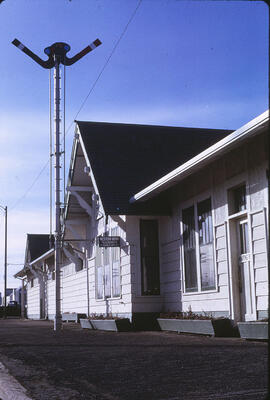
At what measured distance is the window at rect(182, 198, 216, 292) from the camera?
14.5m

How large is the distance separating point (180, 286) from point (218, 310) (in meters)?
2.65

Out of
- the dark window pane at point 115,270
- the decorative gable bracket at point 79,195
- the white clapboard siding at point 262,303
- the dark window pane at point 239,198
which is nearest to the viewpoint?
the white clapboard siding at point 262,303

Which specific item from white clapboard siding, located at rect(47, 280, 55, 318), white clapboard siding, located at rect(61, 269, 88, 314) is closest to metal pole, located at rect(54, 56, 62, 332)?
white clapboard siding, located at rect(61, 269, 88, 314)

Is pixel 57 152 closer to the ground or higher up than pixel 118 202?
higher up

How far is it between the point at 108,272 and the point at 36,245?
27346 mm

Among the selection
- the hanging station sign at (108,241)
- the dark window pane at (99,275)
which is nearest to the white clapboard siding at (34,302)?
the dark window pane at (99,275)

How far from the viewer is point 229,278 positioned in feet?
43.9

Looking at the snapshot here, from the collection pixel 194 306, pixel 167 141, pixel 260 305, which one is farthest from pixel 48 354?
pixel 167 141

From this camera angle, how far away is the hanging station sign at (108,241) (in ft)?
60.0

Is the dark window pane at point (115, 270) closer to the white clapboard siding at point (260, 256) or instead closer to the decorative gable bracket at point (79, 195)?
the decorative gable bracket at point (79, 195)

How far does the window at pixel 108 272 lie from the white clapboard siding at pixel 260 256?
7620 millimetres

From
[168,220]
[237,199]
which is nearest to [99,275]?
[168,220]

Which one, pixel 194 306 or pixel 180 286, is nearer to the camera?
pixel 194 306

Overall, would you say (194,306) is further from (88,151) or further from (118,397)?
(118,397)
